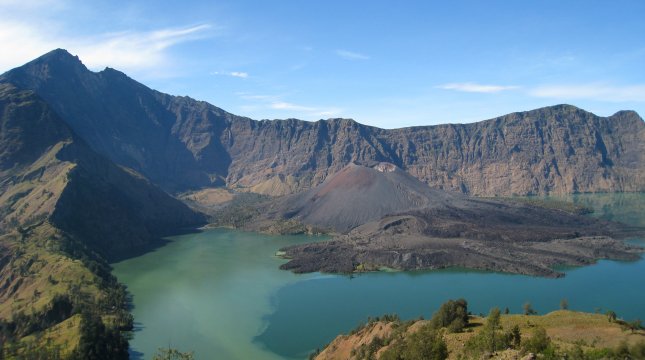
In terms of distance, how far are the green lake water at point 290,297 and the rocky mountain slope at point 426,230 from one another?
5.28 meters

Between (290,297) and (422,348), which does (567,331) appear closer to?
(422,348)

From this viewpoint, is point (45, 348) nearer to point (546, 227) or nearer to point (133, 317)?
point (133, 317)

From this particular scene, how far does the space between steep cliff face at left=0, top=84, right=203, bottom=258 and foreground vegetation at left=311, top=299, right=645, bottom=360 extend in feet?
317

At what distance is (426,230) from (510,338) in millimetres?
104462

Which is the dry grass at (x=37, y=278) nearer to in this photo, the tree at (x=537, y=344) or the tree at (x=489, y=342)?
the tree at (x=489, y=342)

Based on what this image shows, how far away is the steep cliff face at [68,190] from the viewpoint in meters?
122

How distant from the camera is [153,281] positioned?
98562mm

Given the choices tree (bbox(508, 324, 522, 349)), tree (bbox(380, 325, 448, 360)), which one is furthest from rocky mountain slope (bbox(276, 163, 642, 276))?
tree (bbox(508, 324, 522, 349))

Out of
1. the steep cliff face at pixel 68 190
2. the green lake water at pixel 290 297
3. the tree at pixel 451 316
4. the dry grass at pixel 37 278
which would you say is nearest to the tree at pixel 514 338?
the tree at pixel 451 316

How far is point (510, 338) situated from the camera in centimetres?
2933

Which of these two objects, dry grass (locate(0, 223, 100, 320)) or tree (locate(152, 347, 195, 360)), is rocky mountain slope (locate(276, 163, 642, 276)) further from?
tree (locate(152, 347, 195, 360))

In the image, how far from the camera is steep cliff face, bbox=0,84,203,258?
122 meters

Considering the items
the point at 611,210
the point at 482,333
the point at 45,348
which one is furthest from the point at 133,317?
the point at 611,210

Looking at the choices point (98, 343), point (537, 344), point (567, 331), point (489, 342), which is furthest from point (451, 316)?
point (98, 343)
